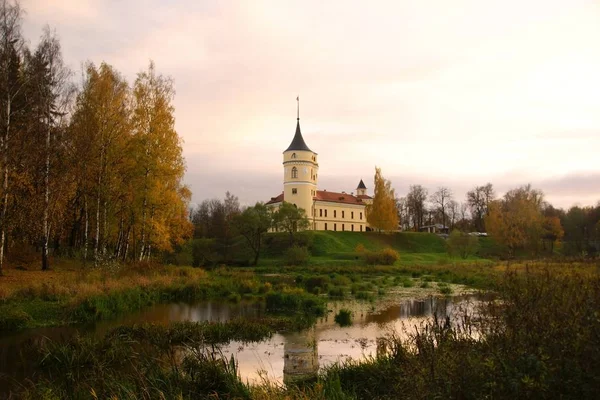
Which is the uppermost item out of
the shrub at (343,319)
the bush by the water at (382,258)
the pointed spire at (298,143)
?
the pointed spire at (298,143)

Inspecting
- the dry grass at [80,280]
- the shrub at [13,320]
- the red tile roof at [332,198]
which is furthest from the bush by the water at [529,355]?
the red tile roof at [332,198]

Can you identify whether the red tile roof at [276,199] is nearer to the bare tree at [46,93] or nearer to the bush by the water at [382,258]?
the bush by the water at [382,258]

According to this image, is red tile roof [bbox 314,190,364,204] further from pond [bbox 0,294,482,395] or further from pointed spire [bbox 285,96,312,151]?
pond [bbox 0,294,482,395]

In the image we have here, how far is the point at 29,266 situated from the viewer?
23.6 meters

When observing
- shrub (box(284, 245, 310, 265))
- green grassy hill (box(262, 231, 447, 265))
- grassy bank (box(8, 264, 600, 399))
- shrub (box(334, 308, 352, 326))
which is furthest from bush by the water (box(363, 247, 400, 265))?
grassy bank (box(8, 264, 600, 399))

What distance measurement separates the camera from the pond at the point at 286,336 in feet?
31.5

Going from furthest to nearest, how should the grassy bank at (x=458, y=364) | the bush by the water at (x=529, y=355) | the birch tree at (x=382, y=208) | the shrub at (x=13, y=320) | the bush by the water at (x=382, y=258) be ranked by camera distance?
the birch tree at (x=382, y=208), the bush by the water at (x=382, y=258), the shrub at (x=13, y=320), the grassy bank at (x=458, y=364), the bush by the water at (x=529, y=355)

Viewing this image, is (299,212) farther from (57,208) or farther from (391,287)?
(57,208)

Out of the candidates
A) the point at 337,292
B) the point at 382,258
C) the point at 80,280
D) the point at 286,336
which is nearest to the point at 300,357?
the point at 286,336

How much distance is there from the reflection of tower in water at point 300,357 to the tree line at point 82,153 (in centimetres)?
1365

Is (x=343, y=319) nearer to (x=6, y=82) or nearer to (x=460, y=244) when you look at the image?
(x=6, y=82)

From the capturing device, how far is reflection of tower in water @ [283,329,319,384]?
8977mm

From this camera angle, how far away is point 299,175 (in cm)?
7188

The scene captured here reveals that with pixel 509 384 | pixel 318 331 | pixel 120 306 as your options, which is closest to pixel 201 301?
pixel 120 306
